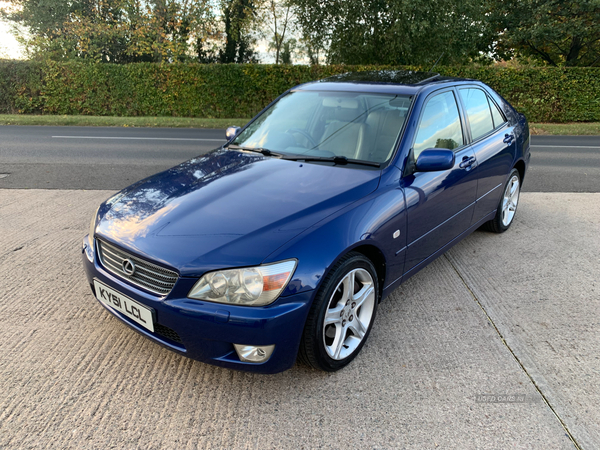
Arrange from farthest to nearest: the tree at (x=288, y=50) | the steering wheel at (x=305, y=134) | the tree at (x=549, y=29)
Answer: the tree at (x=288, y=50), the tree at (x=549, y=29), the steering wheel at (x=305, y=134)

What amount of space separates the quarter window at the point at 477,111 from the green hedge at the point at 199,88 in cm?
1405

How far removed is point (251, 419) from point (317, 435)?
0.36 m

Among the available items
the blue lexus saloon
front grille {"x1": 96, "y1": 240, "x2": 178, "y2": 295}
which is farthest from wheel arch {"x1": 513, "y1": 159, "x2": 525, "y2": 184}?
front grille {"x1": 96, "y1": 240, "x2": 178, "y2": 295}

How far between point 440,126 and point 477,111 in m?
0.90

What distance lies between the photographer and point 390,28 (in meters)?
17.6

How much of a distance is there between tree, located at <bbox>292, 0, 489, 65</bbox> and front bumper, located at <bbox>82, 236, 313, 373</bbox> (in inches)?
660

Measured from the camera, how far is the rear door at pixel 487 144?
4020 millimetres

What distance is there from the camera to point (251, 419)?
234 cm

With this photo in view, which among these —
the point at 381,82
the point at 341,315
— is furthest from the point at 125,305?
the point at 381,82

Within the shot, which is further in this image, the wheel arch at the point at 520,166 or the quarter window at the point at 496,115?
the wheel arch at the point at 520,166

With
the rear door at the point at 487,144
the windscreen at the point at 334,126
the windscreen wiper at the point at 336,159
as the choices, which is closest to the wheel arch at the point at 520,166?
the rear door at the point at 487,144

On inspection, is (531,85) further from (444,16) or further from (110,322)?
(110,322)

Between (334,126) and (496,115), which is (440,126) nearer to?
(334,126)

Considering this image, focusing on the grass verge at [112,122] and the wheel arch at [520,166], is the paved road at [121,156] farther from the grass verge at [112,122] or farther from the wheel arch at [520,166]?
the wheel arch at [520,166]
